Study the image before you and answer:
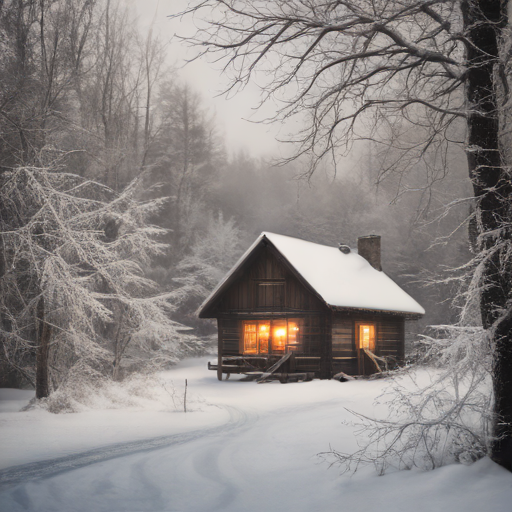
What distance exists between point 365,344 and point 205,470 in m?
15.8

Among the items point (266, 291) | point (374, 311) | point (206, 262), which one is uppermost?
point (206, 262)

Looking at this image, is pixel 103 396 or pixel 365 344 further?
pixel 365 344

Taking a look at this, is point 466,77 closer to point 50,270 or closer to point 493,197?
point 493,197

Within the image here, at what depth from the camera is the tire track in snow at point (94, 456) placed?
20.0 ft

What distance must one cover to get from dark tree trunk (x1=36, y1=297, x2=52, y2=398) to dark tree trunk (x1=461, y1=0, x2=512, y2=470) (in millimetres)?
9816

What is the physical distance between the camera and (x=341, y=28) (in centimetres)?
561

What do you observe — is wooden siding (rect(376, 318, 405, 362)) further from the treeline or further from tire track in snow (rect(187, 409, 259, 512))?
tire track in snow (rect(187, 409, 259, 512))

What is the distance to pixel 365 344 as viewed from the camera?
21.2m

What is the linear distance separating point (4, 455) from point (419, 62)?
780 centimetres

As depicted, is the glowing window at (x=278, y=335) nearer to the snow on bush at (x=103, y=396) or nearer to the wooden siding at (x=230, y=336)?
the wooden siding at (x=230, y=336)

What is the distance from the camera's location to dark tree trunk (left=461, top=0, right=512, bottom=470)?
17.8 feet

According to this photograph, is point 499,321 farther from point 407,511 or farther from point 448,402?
point 407,511

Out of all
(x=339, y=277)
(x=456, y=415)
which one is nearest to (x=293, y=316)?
(x=339, y=277)

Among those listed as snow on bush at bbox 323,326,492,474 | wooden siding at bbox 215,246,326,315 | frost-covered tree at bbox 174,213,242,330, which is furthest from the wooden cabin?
snow on bush at bbox 323,326,492,474
